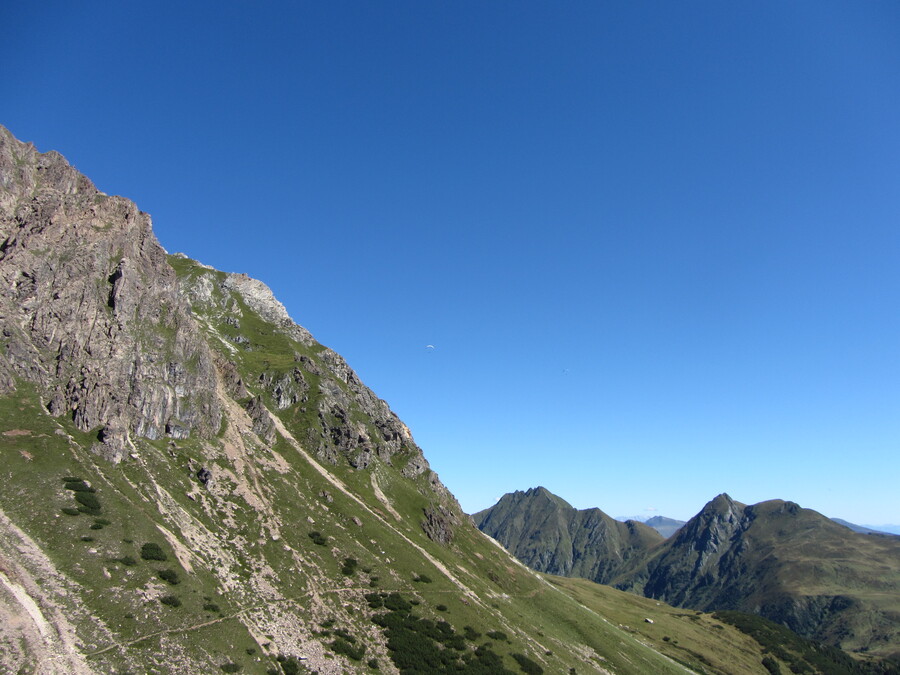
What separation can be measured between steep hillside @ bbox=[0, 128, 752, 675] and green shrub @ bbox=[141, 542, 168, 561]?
332 mm

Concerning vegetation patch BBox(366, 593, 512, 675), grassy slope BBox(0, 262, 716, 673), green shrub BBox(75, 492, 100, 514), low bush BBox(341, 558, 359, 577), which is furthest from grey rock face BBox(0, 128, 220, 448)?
vegetation patch BBox(366, 593, 512, 675)

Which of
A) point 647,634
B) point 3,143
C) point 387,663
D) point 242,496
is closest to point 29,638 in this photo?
point 387,663

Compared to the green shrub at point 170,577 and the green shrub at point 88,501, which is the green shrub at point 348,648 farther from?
the green shrub at point 88,501

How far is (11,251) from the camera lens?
341ft

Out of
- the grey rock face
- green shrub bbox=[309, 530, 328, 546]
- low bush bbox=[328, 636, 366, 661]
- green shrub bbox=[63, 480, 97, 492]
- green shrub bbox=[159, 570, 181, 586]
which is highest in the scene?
the grey rock face

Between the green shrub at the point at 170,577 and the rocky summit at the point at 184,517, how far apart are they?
0.73 ft

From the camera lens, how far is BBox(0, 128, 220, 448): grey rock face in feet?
310

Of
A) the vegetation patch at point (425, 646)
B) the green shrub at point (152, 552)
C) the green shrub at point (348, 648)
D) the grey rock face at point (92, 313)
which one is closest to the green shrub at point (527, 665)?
the vegetation patch at point (425, 646)

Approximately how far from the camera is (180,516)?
281 ft

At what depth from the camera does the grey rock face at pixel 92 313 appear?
9450 centimetres

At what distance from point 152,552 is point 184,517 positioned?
53.0 feet

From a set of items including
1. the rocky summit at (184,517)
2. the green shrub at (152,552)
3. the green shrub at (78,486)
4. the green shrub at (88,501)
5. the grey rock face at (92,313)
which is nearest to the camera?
the rocky summit at (184,517)

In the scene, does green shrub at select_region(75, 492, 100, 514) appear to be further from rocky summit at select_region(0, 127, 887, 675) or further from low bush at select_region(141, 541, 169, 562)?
low bush at select_region(141, 541, 169, 562)

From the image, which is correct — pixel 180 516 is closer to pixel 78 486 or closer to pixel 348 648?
pixel 78 486
